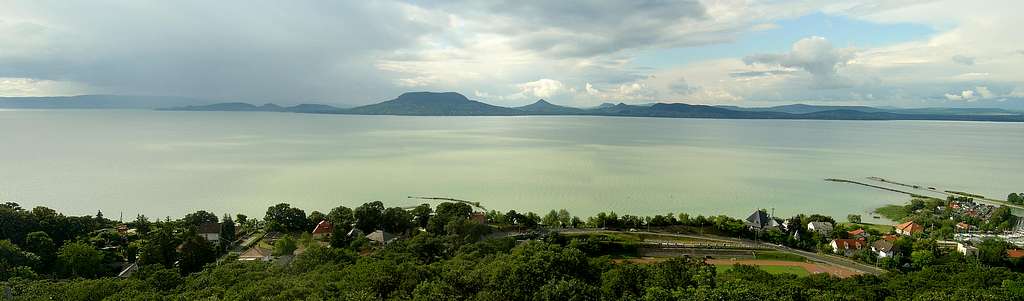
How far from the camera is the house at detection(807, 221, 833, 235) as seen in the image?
24917 millimetres

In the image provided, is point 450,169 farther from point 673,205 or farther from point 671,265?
point 671,265

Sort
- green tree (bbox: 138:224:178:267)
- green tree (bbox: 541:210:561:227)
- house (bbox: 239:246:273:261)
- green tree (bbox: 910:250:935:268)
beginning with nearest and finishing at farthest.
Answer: green tree (bbox: 138:224:178:267), green tree (bbox: 910:250:935:268), house (bbox: 239:246:273:261), green tree (bbox: 541:210:561:227)

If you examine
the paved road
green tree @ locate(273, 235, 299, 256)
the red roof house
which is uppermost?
green tree @ locate(273, 235, 299, 256)

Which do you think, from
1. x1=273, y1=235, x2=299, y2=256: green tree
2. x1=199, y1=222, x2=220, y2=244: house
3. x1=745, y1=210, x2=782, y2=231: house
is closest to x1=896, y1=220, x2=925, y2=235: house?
x1=745, y1=210, x2=782, y2=231: house

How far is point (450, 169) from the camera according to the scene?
4641cm

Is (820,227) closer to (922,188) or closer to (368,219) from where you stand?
(368,219)

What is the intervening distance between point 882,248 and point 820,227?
14.7 feet

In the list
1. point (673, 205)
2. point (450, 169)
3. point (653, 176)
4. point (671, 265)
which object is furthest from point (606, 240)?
point (450, 169)

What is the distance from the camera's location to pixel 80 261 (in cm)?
1675

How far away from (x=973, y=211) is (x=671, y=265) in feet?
90.1

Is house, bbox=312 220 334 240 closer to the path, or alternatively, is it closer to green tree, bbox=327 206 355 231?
green tree, bbox=327 206 355 231

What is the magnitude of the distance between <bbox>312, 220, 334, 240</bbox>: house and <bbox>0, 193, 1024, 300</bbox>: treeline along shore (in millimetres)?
60

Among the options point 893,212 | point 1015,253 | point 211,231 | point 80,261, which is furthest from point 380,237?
point 893,212

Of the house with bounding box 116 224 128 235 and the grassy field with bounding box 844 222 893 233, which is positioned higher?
the house with bounding box 116 224 128 235
